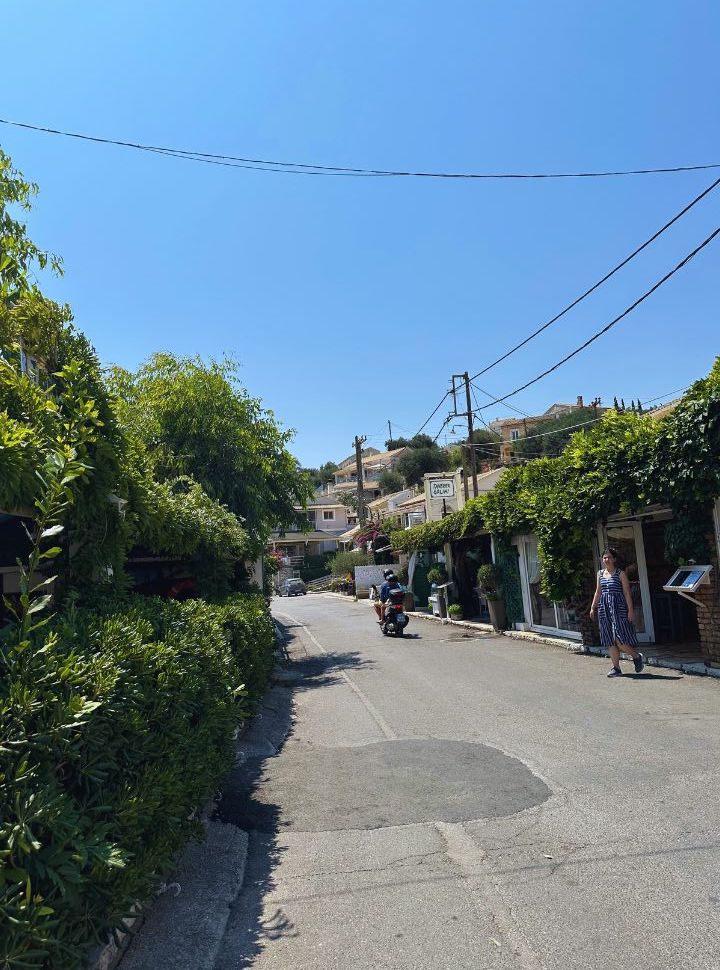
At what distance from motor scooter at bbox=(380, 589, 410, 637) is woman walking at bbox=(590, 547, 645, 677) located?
9.47 meters

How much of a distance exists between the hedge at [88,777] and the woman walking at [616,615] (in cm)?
756

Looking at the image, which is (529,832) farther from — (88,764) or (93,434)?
(93,434)

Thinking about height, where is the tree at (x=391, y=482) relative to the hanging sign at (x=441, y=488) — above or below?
above

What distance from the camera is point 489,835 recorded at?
15.8 feet

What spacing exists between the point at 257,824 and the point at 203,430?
34.1 ft

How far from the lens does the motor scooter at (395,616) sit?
19.9m

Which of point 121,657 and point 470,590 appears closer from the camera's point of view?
point 121,657

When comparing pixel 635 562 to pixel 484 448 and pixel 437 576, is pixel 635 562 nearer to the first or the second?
pixel 437 576

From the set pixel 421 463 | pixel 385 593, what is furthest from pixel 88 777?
pixel 421 463

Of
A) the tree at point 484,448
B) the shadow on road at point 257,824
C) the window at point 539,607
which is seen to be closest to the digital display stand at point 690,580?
the window at point 539,607

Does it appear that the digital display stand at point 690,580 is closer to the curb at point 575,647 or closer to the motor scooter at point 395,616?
the curb at point 575,647

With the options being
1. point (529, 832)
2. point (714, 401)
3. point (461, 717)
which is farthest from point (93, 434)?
point (714, 401)

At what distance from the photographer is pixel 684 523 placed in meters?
10.4

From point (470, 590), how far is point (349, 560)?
29.9 m
